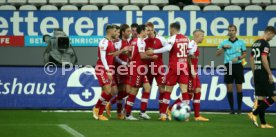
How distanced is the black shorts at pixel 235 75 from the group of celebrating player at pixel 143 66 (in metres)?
2.46

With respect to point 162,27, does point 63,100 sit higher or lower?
lower

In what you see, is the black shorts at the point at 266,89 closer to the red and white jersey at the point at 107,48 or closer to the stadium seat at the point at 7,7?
the red and white jersey at the point at 107,48

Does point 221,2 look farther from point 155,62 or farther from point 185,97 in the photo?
point 185,97

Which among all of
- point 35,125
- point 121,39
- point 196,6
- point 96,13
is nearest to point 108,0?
point 96,13

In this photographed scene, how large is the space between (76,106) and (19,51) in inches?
169

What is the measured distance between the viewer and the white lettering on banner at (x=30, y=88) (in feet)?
62.0

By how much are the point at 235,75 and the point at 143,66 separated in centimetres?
361

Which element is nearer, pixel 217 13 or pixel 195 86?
pixel 195 86

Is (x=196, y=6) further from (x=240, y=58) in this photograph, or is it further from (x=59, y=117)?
(x=59, y=117)

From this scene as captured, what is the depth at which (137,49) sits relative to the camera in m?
16.1

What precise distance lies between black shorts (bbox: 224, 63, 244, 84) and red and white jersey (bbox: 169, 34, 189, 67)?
338cm

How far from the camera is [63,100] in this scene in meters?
19.0

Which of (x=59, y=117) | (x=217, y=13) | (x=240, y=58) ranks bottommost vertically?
(x=59, y=117)

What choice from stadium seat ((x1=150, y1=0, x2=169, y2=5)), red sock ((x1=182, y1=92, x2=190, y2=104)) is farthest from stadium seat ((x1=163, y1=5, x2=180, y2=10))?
red sock ((x1=182, y1=92, x2=190, y2=104))
